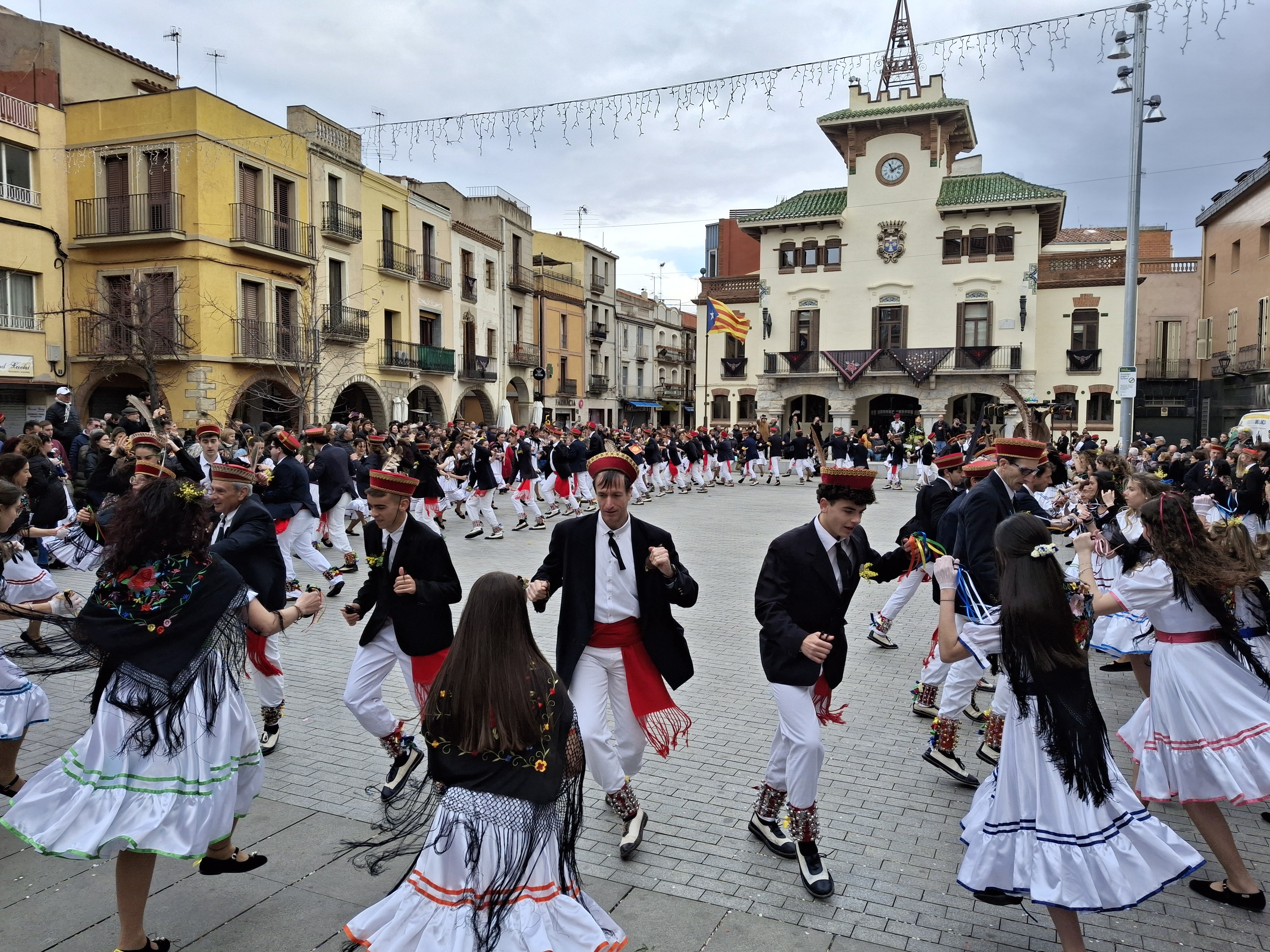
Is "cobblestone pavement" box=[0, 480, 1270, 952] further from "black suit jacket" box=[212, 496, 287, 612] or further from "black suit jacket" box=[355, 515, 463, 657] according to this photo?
"black suit jacket" box=[212, 496, 287, 612]

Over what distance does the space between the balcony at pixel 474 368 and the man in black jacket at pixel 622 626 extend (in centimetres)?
3149

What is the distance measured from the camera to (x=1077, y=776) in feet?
10.7

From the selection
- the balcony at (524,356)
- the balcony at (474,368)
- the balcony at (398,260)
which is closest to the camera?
the balcony at (398,260)

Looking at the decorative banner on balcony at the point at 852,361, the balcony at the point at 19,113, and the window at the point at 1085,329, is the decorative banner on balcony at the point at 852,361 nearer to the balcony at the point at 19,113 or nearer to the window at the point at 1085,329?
the window at the point at 1085,329

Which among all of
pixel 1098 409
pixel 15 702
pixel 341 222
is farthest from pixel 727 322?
pixel 15 702

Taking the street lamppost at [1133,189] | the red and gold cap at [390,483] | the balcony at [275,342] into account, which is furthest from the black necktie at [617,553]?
the balcony at [275,342]

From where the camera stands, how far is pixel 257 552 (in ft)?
16.0

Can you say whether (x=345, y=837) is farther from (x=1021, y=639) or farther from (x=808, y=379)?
(x=808, y=379)

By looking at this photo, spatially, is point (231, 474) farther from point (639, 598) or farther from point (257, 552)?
point (639, 598)

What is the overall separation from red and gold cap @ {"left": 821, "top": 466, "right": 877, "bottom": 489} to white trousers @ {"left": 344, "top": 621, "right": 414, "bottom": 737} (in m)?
2.49

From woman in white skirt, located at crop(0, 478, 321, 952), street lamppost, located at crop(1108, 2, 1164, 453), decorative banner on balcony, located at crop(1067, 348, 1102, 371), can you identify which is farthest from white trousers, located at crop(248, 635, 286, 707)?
decorative banner on balcony, located at crop(1067, 348, 1102, 371)

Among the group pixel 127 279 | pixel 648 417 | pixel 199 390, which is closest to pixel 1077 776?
pixel 199 390

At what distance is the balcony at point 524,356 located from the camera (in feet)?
129

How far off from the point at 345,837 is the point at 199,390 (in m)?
21.8
